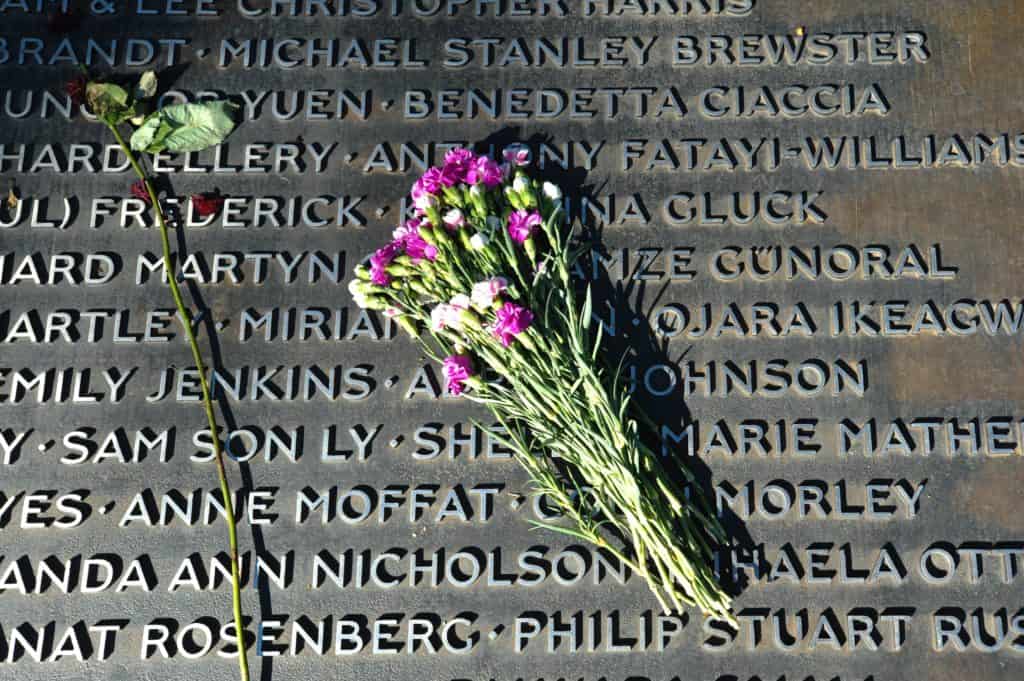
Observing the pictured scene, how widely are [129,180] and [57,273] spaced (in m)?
0.42

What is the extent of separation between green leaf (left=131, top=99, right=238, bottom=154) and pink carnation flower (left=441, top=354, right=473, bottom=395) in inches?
49.1

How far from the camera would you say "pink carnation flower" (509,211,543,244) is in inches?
111

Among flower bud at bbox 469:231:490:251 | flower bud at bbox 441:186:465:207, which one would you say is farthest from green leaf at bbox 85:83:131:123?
flower bud at bbox 469:231:490:251

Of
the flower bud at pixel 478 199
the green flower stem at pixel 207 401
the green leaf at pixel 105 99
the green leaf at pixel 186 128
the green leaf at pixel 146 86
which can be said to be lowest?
the green flower stem at pixel 207 401

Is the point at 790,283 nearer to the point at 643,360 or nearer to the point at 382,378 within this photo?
the point at 643,360

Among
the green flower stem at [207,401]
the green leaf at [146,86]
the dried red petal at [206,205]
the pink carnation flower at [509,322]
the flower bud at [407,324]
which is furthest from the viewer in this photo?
the green leaf at [146,86]

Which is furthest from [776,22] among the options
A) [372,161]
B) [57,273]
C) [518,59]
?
[57,273]

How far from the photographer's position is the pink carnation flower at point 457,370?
108 inches

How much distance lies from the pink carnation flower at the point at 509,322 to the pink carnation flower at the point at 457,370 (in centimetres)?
17

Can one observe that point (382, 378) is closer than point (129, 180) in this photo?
Yes

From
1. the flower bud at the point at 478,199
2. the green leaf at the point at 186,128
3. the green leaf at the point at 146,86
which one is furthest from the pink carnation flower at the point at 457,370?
the green leaf at the point at 146,86

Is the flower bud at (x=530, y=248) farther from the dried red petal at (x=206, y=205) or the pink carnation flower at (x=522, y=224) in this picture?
the dried red petal at (x=206, y=205)

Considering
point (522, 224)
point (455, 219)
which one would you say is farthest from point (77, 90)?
point (522, 224)

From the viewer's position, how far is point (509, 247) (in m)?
2.82
